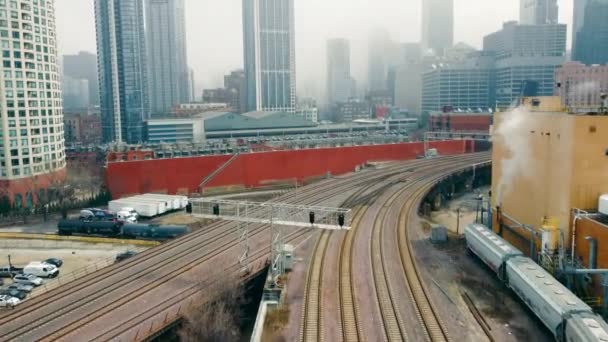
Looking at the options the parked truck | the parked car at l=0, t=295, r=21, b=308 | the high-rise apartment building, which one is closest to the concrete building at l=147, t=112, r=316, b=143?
the high-rise apartment building

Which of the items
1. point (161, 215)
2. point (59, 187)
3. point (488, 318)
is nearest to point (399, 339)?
point (488, 318)

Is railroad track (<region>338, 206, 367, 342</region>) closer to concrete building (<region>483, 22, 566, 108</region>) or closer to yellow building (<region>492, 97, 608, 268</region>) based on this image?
yellow building (<region>492, 97, 608, 268</region>)

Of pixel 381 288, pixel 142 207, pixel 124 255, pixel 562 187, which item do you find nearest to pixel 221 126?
pixel 142 207

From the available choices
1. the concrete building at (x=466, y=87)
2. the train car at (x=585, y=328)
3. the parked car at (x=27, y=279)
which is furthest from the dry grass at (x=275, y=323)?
the concrete building at (x=466, y=87)

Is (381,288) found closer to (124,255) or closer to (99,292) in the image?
(99,292)

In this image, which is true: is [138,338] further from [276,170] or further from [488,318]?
[276,170]

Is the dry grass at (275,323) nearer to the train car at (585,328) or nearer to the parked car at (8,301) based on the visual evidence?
the train car at (585,328)
